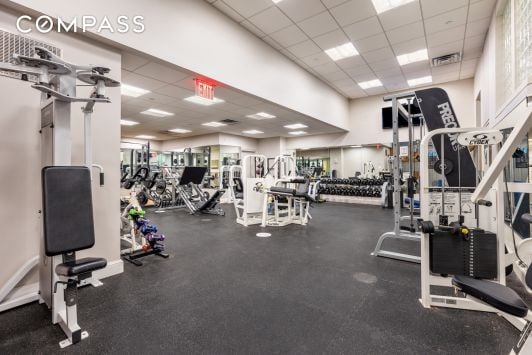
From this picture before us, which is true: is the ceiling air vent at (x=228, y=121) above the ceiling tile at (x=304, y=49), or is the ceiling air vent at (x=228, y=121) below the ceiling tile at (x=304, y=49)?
below

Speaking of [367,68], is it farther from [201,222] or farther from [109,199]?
[109,199]

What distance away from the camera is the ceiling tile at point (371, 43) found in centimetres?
507

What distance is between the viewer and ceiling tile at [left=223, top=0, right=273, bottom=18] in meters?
4.00

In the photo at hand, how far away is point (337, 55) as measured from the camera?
5855mm

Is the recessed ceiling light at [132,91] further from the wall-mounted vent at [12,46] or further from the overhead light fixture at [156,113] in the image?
the wall-mounted vent at [12,46]

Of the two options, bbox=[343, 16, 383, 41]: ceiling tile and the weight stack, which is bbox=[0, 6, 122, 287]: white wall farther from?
bbox=[343, 16, 383, 41]: ceiling tile

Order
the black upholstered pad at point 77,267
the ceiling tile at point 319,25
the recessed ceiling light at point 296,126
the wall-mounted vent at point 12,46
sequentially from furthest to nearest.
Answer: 1. the recessed ceiling light at point 296,126
2. the ceiling tile at point 319,25
3. the wall-mounted vent at point 12,46
4. the black upholstered pad at point 77,267

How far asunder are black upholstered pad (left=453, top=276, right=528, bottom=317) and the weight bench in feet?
7.01

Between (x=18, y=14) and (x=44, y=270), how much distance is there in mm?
2384

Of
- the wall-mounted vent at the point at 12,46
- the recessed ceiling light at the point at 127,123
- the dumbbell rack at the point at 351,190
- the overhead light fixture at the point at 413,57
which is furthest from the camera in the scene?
the dumbbell rack at the point at 351,190

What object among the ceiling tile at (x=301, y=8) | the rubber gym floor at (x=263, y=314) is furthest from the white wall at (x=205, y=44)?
the rubber gym floor at (x=263, y=314)

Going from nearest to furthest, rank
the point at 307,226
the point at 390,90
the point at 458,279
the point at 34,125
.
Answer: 1. the point at 458,279
2. the point at 34,125
3. the point at 307,226
4. the point at 390,90

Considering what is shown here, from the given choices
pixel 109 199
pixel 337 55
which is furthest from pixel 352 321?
pixel 337 55

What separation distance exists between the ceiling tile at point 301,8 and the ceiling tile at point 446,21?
85.0 inches
